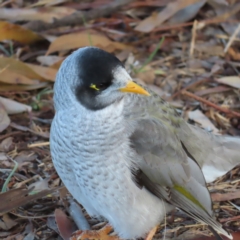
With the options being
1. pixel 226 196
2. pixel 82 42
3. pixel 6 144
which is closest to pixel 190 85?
pixel 82 42

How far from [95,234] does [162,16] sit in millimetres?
2791

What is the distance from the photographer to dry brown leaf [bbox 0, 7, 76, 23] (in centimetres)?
612

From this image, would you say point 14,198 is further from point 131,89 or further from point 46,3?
point 46,3

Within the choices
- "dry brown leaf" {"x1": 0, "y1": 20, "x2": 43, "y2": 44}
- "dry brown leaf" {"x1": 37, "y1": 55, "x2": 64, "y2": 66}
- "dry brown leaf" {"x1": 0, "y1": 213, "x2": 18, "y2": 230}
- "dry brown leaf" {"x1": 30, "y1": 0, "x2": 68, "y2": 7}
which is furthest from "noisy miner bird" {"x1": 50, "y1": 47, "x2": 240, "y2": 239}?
"dry brown leaf" {"x1": 30, "y1": 0, "x2": 68, "y2": 7}

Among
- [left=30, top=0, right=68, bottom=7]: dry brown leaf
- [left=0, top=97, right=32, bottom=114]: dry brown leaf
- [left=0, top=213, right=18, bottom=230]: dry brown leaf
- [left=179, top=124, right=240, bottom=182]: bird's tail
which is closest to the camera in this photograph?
[left=0, top=213, right=18, bottom=230]: dry brown leaf

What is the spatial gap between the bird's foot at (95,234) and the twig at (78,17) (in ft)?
7.97

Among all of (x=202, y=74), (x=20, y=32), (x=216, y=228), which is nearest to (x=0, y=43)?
(x=20, y=32)

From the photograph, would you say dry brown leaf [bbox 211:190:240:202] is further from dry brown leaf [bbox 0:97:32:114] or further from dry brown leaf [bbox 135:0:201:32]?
dry brown leaf [bbox 135:0:201:32]

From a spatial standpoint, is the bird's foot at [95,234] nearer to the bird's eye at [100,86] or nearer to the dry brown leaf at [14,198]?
the dry brown leaf at [14,198]

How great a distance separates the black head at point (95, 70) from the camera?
3.73 metres

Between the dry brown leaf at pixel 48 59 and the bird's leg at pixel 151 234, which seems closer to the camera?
the bird's leg at pixel 151 234

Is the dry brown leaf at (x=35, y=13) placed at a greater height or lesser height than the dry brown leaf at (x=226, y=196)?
greater

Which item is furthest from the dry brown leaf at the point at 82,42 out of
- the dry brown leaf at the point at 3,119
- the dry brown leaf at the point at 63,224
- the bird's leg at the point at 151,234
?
the bird's leg at the point at 151,234

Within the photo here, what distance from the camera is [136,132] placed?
4.03 meters
